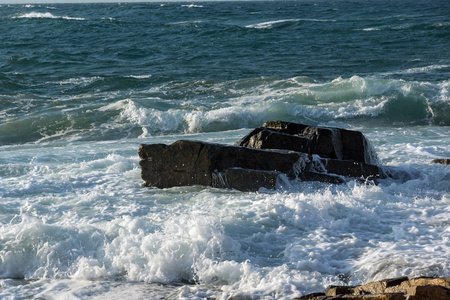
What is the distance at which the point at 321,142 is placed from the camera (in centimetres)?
729

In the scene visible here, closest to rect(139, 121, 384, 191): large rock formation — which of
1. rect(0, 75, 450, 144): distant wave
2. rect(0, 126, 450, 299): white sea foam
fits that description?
rect(0, 126, 450, 299): white sea foam

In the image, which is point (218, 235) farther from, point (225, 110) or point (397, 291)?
point (225, 110)

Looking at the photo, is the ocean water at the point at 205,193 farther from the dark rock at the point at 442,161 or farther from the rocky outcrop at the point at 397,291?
the rocky outcrop at the point at 397,291

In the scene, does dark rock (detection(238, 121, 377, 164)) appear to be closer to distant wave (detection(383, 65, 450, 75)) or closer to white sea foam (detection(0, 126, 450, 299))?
white sea foam (detection(0, 126, 450, 299))

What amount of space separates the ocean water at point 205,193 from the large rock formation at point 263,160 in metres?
0.18

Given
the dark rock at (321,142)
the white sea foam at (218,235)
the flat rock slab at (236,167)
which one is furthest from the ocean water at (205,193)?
the dark rock at (321,142)

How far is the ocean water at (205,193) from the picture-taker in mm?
4855

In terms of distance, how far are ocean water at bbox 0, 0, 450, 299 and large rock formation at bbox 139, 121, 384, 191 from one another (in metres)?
0.18

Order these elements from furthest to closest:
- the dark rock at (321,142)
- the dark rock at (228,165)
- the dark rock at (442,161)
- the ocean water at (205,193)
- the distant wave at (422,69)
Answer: the distant wave at (422,69), the dark rock at (442,161), the dark rock at (321,142), the dark rock at (228,165), the ocean water at (205,193)

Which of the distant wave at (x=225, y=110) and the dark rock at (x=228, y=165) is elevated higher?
the dark rock at (x=228, y=165)

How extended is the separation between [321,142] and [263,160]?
0.89 metres

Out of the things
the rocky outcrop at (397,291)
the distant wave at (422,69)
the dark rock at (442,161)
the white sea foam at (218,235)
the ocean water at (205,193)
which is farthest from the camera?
the distant wave at (422,69)

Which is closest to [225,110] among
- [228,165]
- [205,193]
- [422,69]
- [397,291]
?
[228,165]

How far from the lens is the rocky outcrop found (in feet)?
11.3
